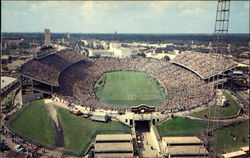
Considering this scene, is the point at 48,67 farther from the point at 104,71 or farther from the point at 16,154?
the point at 16,154

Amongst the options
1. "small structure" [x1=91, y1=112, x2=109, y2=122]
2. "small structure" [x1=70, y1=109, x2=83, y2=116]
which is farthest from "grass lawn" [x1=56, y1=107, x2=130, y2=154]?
"small structure" [x1=91, y1=112, x2=109, y2=122]

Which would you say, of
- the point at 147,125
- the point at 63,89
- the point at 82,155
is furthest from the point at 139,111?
the point at 63,89

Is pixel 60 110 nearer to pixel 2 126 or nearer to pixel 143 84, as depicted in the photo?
pixel 2 126

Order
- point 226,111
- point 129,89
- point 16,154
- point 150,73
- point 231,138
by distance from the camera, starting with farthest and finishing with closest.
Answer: point 150,73 < point 129,89 < point 226,111 < point 231,138 < point 16,154

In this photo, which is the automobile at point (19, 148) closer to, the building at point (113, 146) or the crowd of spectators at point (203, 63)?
the building at point (113, 146)

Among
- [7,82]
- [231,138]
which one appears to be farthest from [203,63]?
[7,82]

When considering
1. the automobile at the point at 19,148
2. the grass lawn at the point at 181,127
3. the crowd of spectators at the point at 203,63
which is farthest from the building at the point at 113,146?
the crowd of spectators at the point at 203,63
